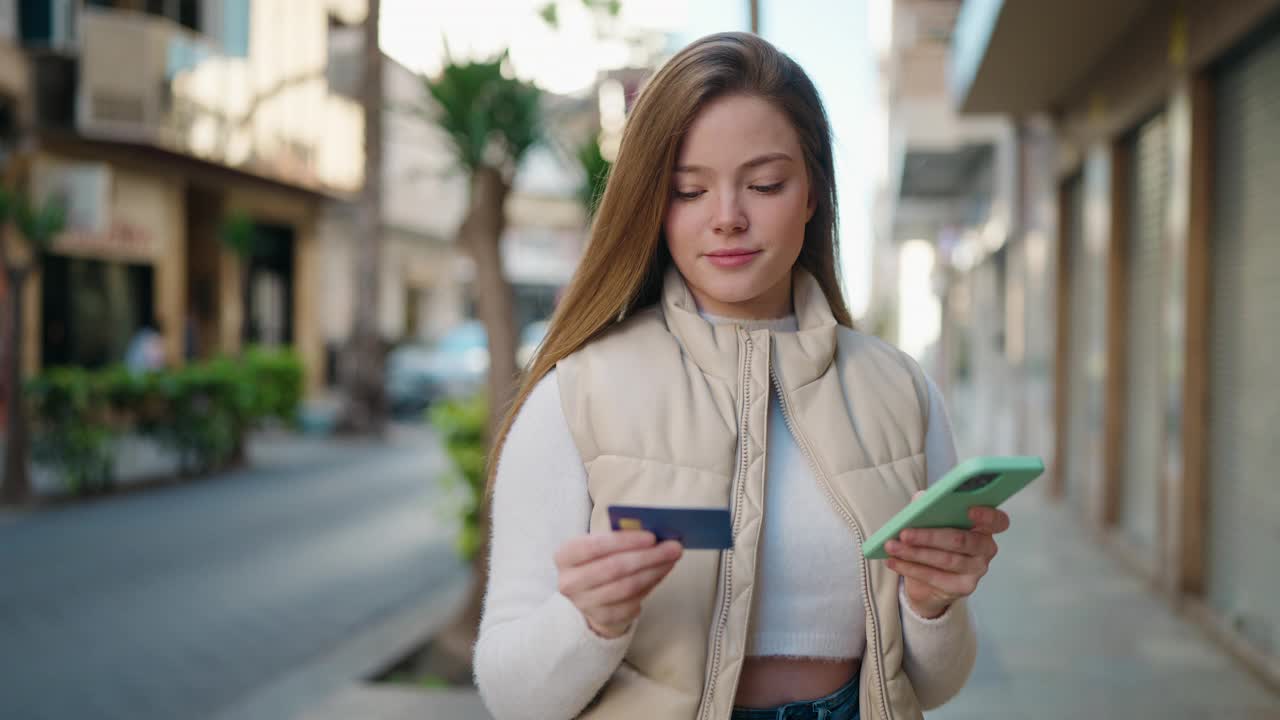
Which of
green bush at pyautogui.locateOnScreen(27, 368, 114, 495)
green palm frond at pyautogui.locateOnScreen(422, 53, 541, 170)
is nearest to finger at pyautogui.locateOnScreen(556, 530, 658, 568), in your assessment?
green palm frond at pyautogui.locateOnScreen(422, 53, 541, 170)

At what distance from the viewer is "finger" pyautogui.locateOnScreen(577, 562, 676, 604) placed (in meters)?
A: 1.34

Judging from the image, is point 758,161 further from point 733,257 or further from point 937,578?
point 937,578

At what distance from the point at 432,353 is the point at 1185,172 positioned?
18.5 m

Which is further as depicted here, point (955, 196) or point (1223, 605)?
point (955, 196)

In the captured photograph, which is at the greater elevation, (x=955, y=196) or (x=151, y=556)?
(x=955, y=196)

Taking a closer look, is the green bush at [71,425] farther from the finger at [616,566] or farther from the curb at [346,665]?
the finger at [616,566]

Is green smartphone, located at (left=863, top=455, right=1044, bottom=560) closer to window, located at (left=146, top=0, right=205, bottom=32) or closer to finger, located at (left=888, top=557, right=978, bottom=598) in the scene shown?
finger, located at (left=888, top=557, right=978, bottom=598)

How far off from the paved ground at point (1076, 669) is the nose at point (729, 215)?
139 inches

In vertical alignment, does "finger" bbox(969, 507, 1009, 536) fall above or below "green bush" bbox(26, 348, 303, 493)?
above

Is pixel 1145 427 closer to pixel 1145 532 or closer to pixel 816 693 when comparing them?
pixel 1145 532

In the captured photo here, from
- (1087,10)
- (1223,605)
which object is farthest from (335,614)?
(1087,10)

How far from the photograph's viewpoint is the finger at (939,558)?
140 cm

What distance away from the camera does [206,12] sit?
21.4m

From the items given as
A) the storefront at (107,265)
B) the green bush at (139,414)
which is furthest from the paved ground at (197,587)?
the storefront at (107,265)
